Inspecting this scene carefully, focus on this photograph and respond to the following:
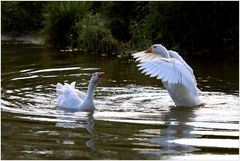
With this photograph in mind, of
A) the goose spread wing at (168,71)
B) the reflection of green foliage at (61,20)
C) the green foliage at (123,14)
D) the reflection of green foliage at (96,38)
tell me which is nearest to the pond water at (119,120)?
the goose spread wing at (168,71)

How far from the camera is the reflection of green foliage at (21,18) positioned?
25.5 metres

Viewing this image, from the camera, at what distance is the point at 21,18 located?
2559cm

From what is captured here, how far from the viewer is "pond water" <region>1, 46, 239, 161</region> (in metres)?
7.15

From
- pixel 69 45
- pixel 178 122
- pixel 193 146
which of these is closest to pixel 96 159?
pixel 193 146

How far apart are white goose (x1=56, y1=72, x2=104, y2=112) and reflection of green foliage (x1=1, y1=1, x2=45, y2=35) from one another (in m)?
15.0

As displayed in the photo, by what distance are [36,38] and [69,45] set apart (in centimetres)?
340

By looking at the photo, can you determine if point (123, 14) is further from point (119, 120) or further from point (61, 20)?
point (119, 120)

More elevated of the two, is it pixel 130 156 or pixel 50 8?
pixel 50 8

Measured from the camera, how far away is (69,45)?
21125 mm

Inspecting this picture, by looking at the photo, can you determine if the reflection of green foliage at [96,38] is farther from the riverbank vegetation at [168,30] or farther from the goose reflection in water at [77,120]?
the goose reflection in water at [77,120]

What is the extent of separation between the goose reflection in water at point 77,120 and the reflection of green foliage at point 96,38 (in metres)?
9.39

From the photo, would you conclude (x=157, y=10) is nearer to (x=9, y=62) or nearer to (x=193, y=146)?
(x=9, y=62)

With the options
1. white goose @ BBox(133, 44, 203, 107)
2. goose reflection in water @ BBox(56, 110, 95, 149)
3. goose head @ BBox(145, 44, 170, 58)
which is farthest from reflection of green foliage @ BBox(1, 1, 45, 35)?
goose reflection in water @ BBox(56, 110, 95, 149)

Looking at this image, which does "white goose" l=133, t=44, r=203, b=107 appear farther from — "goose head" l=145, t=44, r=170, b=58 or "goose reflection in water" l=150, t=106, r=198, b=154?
"goose head" l=145, t=44, r=170, b=58
